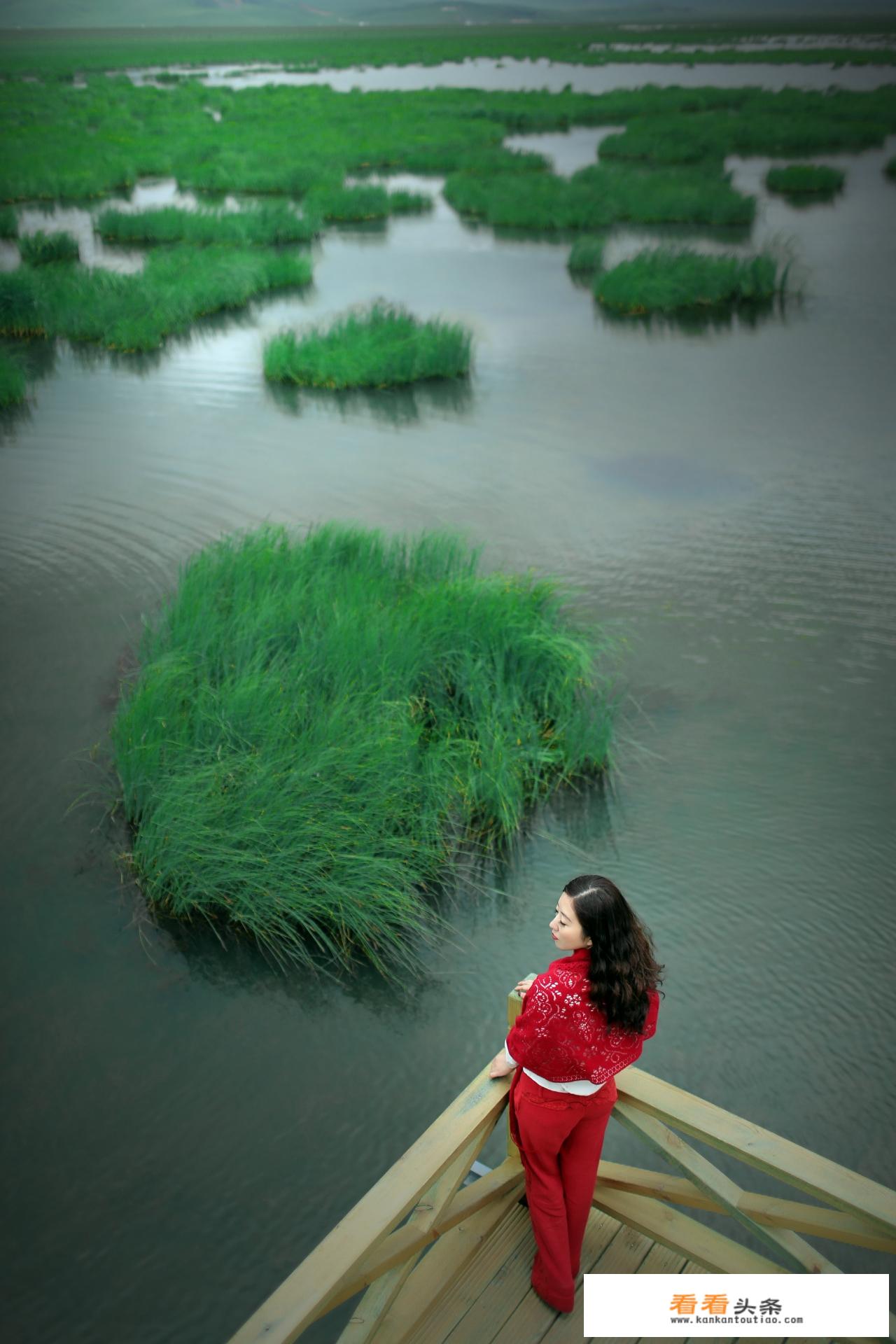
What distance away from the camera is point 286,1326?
1.10 metres

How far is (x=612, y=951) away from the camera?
135cm

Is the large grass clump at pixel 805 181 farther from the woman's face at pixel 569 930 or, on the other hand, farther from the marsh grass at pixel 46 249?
the woman's face at pixel 569 930

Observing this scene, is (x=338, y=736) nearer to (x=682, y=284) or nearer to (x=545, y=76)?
(x=682, y=284)

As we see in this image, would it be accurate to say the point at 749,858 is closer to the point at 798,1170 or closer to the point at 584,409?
the point at 798,1170

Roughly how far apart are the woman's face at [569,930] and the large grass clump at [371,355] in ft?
20.6

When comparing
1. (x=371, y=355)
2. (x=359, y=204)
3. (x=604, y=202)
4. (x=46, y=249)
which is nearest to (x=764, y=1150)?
(x=371, y=355)

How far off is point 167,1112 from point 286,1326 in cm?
124

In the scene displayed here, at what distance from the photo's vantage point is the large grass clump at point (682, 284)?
9094mm

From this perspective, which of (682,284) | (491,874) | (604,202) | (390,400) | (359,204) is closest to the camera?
(491,874)

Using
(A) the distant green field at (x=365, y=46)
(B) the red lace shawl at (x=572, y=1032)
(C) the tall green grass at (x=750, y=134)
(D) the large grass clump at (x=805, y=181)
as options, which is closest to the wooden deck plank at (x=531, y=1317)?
(B) the red lace shawl at (x=572, y=1032)

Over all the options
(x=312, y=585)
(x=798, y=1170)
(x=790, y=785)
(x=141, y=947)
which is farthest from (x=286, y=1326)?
(x=312, y=585)

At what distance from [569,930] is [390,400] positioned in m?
6.19

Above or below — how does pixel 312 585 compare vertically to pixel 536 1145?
below

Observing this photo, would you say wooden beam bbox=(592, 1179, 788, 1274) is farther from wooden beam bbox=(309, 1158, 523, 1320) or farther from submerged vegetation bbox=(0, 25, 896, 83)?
submerged vegetation bbox=(0, 25, 896, 83)
